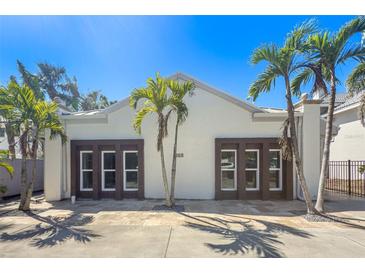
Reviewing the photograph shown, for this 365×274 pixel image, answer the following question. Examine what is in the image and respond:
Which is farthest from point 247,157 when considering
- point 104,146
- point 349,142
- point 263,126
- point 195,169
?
point 349,142

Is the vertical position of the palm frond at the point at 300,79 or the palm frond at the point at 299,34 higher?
the palm frond at the point at 299,34

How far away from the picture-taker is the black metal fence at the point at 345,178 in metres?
12.3

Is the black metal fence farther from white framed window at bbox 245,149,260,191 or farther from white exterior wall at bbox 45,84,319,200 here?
white exterior wall at bbox 45,84,319,200

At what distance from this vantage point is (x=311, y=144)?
32.5 ft

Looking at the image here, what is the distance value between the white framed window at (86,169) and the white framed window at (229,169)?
6452mm

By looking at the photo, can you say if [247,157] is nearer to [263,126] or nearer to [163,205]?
[263,126]

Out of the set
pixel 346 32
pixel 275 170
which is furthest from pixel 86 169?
pixel 346 32

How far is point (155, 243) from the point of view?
16.6 feet

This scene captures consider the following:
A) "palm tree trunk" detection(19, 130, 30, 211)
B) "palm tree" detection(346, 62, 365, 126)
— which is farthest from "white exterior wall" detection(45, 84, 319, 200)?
"palm tree" detection(346, 62, 365, 126)

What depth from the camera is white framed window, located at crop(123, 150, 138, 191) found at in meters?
10.5

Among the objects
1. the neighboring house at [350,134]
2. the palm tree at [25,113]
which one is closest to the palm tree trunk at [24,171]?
the palm tree at [25,113]

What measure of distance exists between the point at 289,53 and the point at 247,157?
16.4ft

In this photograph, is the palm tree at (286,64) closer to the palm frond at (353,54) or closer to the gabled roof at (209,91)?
the palm frond at (353,54)

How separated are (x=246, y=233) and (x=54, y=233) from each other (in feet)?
16.8
